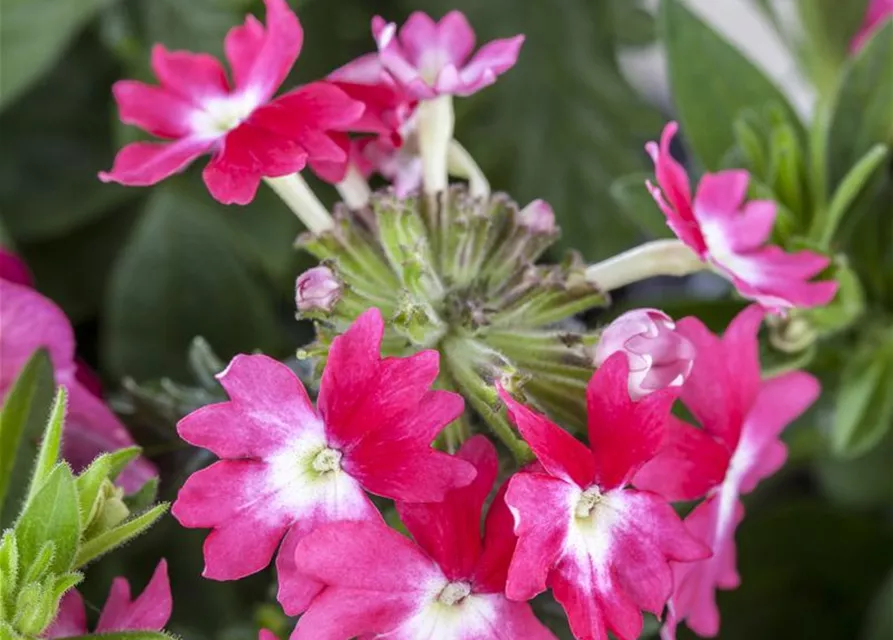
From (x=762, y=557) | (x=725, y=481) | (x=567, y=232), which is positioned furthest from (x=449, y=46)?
(x=762, y=557)

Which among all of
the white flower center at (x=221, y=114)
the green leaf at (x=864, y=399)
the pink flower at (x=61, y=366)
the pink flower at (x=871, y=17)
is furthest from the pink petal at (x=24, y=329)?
the pink flower at (x=871, y=17)

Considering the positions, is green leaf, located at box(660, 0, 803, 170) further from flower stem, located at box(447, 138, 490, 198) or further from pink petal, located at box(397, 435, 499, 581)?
pink petal, located at box(397, 435, 499, 581)

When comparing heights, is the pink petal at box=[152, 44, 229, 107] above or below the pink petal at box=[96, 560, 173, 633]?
above

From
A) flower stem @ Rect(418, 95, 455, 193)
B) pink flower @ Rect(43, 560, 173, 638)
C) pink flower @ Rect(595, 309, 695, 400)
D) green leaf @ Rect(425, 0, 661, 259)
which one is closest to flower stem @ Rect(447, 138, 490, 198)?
flower stem @ Rect(418, 95, 455, 193)

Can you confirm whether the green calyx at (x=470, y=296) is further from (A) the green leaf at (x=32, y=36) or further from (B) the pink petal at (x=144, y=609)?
(A) the green leaf at (x=32, y=36)

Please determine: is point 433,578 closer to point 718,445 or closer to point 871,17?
point 718,445

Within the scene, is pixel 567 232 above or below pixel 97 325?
below

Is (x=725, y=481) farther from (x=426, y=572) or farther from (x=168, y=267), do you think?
(x=168, y=267)

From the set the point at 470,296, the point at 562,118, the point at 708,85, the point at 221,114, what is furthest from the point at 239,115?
the point at 562,118
